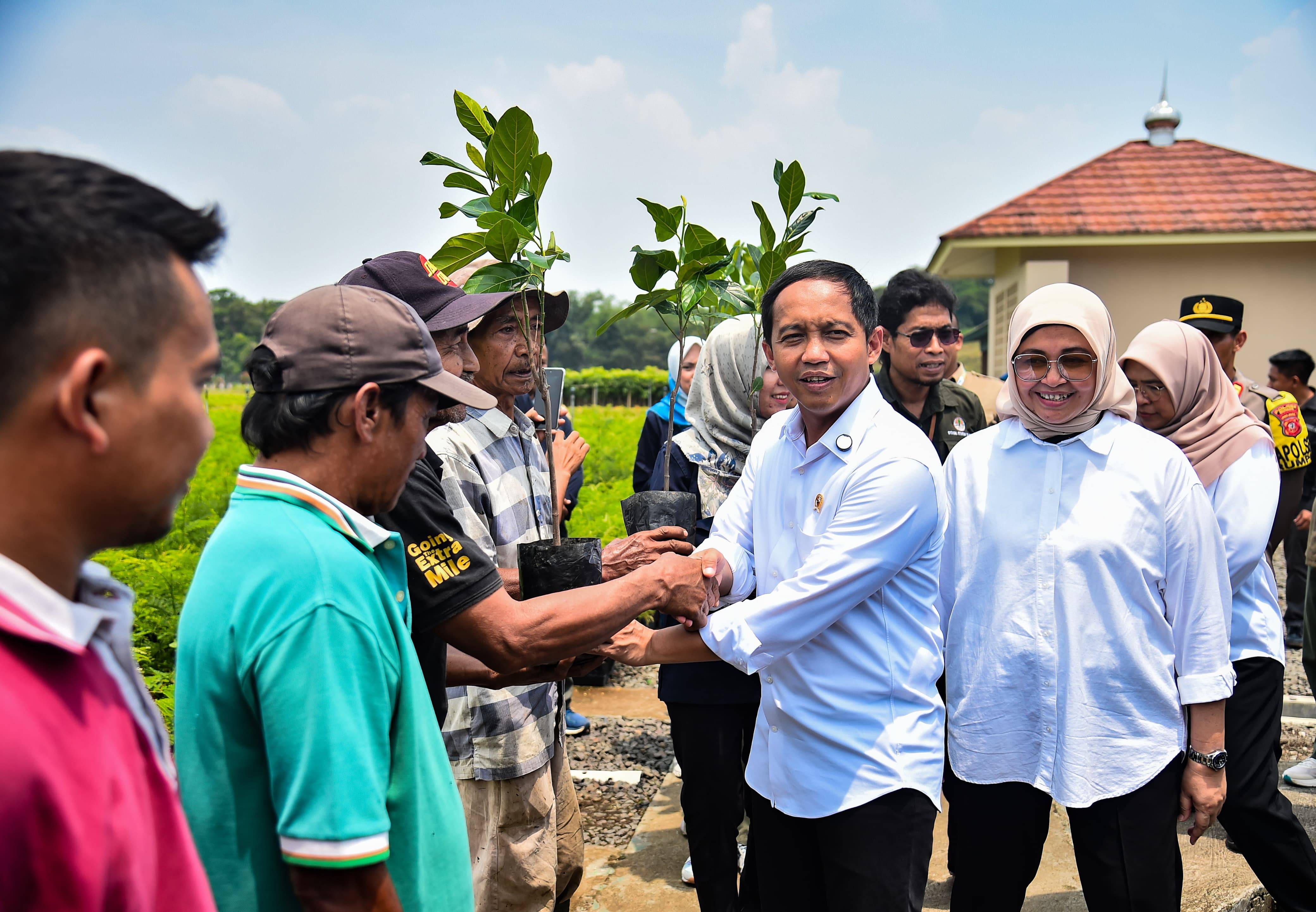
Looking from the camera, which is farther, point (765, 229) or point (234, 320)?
point (234, 320)

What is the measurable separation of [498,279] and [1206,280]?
1266 cm

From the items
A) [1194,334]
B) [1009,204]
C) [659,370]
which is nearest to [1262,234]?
[1009,204]

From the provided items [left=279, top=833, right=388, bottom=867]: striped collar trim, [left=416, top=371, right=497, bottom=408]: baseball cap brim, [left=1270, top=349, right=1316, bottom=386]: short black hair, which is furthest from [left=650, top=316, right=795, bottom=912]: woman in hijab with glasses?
[left=1270, top=349, right=1316, bottom=386]: short black hair

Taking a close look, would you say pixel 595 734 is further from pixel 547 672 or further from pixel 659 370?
pixel 659 370

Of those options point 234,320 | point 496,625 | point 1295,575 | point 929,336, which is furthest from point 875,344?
point 234,320

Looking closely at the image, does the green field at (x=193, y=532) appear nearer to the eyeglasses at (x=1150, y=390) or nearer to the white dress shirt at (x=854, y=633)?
the white dress shirt at (x=854, y=633)

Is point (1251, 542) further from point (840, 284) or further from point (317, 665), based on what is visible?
point (317, 665)

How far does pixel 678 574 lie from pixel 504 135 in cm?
123

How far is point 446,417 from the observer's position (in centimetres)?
218

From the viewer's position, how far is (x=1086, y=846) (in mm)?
2486

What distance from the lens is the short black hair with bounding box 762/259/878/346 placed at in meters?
2.54

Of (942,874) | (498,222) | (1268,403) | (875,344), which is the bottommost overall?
(942,874)

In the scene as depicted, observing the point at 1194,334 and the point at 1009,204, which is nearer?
the point at 1194,334

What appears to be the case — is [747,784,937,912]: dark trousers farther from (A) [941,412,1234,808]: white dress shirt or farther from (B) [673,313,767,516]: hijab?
(B) [673,313,767,516]: hijab
